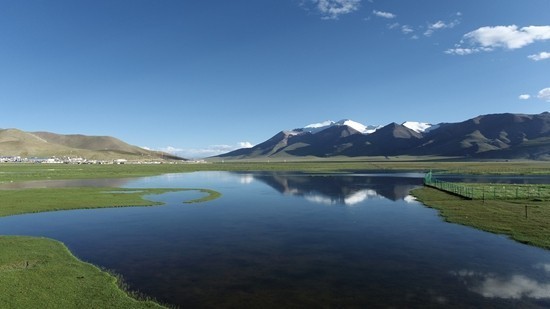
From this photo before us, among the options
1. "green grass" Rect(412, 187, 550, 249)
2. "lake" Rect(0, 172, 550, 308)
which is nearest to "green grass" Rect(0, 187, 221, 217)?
"lake" Rect(0, 172, 550, 308)

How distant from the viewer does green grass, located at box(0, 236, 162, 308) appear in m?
20.5

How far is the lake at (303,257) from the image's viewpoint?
881 inches

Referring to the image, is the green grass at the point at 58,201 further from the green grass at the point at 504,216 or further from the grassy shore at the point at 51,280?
the green grass at the point at 504,216

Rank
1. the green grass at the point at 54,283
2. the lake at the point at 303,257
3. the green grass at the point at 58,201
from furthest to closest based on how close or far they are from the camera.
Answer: the green grass at the point at 58,201
the lake at the point at 303,257
the green grass at the point at 54,283

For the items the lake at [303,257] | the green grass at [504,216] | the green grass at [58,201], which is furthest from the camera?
the green grass at [58,201]

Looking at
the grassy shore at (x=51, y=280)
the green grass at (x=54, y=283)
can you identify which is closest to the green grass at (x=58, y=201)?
the grassy shore at (x=51, y=280)

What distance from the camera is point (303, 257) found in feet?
101

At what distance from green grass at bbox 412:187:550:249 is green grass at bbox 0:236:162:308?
A: 35259mm

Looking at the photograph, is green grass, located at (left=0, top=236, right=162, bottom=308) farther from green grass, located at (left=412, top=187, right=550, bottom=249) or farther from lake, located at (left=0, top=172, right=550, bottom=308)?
green grass, located at (left=412, top=187, right=550, bottom=249)

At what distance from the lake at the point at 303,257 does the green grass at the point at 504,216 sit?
6.74 ft

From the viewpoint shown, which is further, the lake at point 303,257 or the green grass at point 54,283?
the lake at point 303,257

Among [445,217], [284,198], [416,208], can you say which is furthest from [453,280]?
[284,198]

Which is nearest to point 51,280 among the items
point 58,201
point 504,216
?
point 58,201

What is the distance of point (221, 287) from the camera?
941 inches
